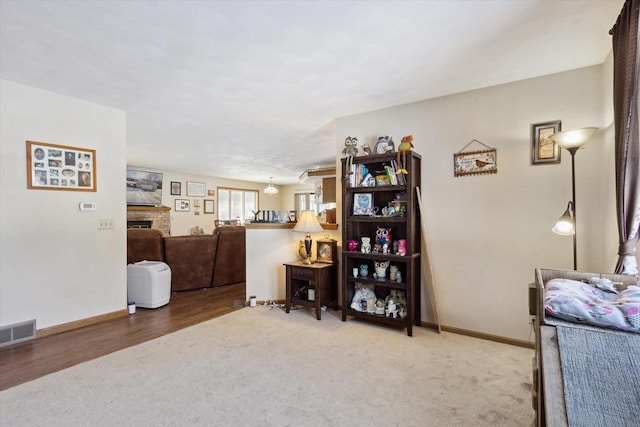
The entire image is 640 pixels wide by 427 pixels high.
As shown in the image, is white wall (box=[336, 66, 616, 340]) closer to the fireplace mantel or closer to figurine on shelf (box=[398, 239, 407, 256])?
figurine on shelf (box=[398, 239, 407, 256])

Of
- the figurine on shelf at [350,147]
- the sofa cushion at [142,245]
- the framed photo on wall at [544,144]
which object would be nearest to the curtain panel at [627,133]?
the framed photo on wall at [544,144]

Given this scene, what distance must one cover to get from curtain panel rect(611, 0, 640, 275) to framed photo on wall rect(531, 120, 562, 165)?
2.69 feet

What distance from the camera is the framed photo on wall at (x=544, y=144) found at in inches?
100

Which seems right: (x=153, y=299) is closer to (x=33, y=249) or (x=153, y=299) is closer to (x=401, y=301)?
(x=33, y=249)

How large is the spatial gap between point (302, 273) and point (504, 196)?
223 cm

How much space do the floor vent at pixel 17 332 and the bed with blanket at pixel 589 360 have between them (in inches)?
154

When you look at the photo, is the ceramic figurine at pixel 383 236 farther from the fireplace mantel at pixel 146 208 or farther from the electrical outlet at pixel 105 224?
the fireplace mantel at pixel 146 208

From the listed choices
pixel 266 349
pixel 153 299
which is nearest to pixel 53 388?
pixel 266 349

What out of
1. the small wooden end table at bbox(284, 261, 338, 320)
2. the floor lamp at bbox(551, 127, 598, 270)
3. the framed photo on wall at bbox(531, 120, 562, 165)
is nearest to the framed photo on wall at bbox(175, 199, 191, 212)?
the small wooden end table at bbox(284, 261, 338, 320)

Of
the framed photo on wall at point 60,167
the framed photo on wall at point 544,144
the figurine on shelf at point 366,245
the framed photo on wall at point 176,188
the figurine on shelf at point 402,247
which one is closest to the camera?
the framed photo on wall at point 544,144

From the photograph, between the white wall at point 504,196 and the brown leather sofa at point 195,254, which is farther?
the brown leather sofa at point 195,254

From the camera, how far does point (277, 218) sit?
169 inches

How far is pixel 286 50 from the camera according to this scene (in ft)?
7.27

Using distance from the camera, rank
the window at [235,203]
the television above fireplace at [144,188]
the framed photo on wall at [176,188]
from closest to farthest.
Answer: the television above fireplace at [144,188], the framed photo on wall at [176,188], the window at [235,203]
